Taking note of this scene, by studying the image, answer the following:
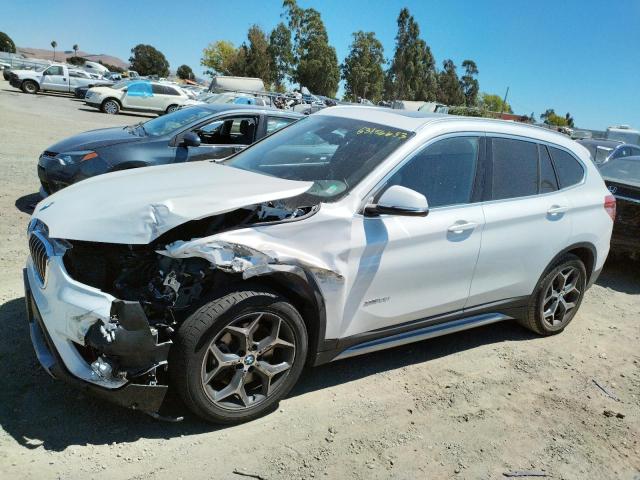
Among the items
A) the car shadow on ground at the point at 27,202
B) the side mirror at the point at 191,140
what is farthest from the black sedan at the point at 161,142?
the car shadow on ground at the point at 27,202

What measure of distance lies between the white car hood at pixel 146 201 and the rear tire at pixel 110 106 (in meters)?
24.1

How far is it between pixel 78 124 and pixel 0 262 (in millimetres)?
14494

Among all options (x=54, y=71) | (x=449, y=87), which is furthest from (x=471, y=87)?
(x=54, y=71)

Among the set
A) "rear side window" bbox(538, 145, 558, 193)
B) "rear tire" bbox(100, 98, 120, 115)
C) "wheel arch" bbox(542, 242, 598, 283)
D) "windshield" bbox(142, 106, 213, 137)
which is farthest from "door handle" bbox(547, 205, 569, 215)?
"rear tire" bbox(100, 98, 120, 115)

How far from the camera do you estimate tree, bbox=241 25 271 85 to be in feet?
207

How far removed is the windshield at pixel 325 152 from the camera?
3.43 m

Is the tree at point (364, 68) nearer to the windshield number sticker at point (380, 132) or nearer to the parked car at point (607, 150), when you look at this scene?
the parked car at point (607, 150)

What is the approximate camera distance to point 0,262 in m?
4.96

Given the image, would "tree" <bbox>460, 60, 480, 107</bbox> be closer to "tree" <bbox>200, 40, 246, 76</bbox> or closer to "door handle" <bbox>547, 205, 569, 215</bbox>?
"tree" <bbox>200, 40, 246, 76</bbox>

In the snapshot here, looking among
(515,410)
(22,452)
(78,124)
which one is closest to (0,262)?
(22,452)

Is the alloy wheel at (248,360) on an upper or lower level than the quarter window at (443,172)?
lower

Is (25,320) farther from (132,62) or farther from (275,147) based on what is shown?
(132,62)

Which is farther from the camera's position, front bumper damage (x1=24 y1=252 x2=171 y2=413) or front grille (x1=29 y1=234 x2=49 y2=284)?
front grille (x1=29 y1=234 x2=49 y2=284)

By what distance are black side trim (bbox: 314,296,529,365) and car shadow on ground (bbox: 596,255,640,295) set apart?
9.73 feet
